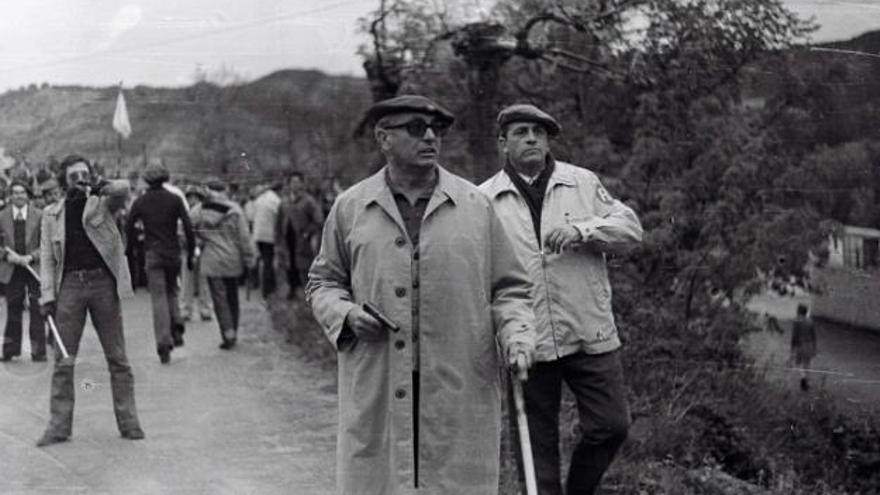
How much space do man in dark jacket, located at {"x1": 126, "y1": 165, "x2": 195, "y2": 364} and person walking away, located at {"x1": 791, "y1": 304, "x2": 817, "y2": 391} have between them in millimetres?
4887

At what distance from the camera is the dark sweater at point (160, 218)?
9875 millimetres

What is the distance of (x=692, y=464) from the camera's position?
7129 mm

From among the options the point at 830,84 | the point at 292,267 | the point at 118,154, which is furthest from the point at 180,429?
the point at 292,267

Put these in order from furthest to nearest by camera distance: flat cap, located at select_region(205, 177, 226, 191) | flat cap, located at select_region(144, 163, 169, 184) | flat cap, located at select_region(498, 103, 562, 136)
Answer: flat cap, located at select_region(205, 177, 226, 191), flat cap, located at select_region(144, 163, 169, 184), flat cap, located at select_region(498, 103, 562, 136)

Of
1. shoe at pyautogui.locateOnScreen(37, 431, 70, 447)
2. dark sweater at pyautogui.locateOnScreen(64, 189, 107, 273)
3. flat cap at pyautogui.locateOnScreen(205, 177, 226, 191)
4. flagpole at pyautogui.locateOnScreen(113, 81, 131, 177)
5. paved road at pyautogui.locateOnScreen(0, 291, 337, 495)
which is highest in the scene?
flagpole at pyautogui.locateOnScreen(113, 81, 131, 177)

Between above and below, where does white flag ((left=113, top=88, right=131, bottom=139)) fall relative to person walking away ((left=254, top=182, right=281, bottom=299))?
above

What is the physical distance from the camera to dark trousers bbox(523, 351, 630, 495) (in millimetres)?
5117

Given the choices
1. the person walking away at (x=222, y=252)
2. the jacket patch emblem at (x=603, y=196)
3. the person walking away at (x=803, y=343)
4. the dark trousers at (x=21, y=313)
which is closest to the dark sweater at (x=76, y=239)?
the dark trousers at (x=21, y=313)

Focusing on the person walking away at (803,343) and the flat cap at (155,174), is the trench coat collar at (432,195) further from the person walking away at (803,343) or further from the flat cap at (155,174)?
the flat cap at (155,174)

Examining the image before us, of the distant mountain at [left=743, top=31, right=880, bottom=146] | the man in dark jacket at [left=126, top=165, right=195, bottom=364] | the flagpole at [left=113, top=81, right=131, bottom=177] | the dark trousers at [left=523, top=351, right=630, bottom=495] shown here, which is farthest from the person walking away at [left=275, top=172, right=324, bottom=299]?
the dark trousers at [left=523, top=351, right=630, bottom=495]

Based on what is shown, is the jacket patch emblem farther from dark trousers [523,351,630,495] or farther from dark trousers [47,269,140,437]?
dark trousers [47,269,140,437]

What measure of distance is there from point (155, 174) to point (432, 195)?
5.85 metres

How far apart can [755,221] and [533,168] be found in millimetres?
3255

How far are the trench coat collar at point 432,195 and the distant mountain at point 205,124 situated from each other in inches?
153
